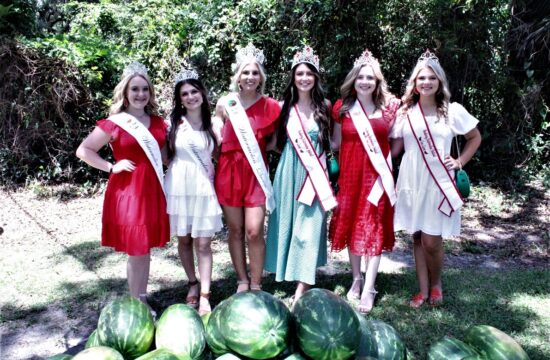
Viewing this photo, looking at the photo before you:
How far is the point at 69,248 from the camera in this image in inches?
220

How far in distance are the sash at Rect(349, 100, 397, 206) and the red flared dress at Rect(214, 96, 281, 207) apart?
62cm

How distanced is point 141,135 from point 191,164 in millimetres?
426

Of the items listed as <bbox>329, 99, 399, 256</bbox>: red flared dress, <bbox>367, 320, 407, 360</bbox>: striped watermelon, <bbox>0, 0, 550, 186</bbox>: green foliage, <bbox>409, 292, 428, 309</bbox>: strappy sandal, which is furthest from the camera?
<bbox>0, 0, 550, 186</bbox>: green foliage

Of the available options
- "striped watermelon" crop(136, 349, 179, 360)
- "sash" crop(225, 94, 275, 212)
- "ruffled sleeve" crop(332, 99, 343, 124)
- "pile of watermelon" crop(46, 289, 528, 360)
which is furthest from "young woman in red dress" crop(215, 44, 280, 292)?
"striped watermelon" crop(136, 349, 179, 360)

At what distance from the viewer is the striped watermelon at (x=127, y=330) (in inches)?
59.1

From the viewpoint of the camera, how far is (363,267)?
15.8 ft

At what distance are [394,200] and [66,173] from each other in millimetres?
5702

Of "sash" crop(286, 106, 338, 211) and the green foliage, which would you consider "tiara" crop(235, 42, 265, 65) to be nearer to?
"sash" crop(286, 106, 338, 211)

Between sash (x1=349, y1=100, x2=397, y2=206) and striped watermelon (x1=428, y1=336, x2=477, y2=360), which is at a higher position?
sash (x1=349, y1=100, x2=397, y2=206)

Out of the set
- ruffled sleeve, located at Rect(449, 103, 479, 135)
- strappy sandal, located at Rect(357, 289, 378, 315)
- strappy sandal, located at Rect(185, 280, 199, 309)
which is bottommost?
strappy sandal, located at Rect(185, 280, 199, 309)

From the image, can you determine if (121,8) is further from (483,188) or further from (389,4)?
(483,188)

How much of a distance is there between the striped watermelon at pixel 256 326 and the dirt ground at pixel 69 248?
2.24m

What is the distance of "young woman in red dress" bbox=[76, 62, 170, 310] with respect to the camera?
11.1 feet

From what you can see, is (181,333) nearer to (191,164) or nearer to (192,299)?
(191,164)
